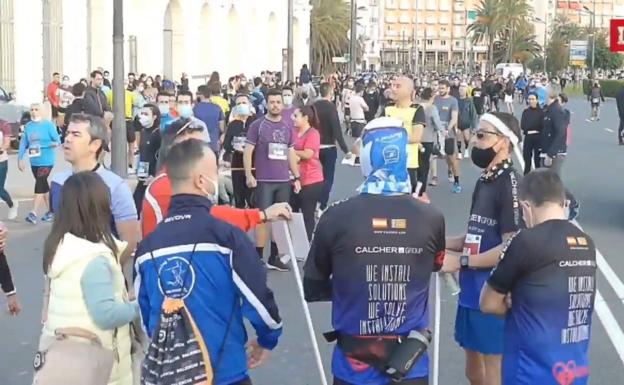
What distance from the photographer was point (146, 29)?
43.2 m

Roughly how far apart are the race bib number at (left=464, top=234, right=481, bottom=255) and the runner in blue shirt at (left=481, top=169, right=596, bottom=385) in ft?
3.36

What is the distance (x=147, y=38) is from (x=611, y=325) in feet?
119

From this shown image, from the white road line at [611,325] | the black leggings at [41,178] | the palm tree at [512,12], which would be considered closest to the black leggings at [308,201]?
the white road line at [611,325]

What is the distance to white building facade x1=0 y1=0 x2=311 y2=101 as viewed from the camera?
3031 centimetres

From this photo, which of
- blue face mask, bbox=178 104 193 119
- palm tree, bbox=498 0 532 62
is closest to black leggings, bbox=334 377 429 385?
blue face mask, bbox=178 104 193 119

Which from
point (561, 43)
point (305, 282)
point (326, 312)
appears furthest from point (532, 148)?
point (561, 43)

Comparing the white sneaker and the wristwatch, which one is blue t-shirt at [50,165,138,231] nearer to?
the wristwatch

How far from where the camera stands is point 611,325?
29.2ft

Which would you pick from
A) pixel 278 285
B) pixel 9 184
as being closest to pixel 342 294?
pixel 278 285

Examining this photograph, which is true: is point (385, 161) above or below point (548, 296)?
above

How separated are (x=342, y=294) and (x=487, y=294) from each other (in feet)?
2.35

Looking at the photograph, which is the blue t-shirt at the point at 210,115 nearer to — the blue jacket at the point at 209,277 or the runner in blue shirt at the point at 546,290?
the runner in blue shirt at the point at 546,290

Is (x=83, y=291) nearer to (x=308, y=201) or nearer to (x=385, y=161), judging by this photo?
(x=385, y=161)

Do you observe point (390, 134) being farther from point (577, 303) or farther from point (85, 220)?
point (85, 220)
